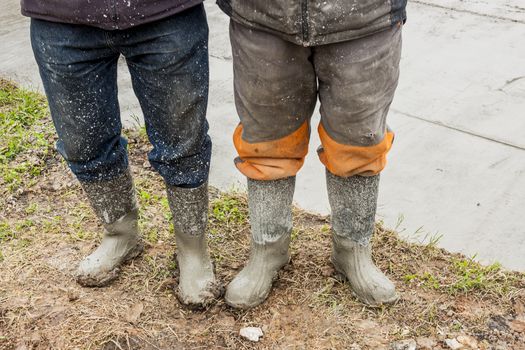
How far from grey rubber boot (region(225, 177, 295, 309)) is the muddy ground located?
7 centimetres

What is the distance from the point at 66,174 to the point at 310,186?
113cm

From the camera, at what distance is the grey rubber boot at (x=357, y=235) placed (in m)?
1.99

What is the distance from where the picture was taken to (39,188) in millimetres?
2877

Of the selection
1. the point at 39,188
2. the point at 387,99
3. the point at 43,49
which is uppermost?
the point at 43,49

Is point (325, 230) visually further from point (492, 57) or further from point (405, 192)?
point (492, 57)

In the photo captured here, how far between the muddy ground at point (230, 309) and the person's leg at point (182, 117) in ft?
0.45

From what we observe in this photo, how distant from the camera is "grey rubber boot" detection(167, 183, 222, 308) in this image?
206cm

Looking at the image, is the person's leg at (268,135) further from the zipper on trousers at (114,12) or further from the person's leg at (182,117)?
the zipper on trousers at (114,12)

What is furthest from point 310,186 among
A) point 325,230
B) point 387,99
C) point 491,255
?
point 387,99

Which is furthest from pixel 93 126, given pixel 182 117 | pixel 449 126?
pixel 449 126

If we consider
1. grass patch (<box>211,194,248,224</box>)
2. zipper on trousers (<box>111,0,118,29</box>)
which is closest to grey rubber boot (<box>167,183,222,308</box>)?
grass patch (<box>211,194,248,224</box>)

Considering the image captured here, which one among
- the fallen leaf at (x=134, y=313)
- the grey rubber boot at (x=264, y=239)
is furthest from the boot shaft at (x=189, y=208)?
the fallen leaf at (x=134, y=313)

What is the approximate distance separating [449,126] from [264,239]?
1395 mm

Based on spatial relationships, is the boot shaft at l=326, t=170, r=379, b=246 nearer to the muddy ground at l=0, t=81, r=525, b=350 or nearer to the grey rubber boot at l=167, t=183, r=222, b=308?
the muddy ground at l=0, t=81, r=525, b=350
